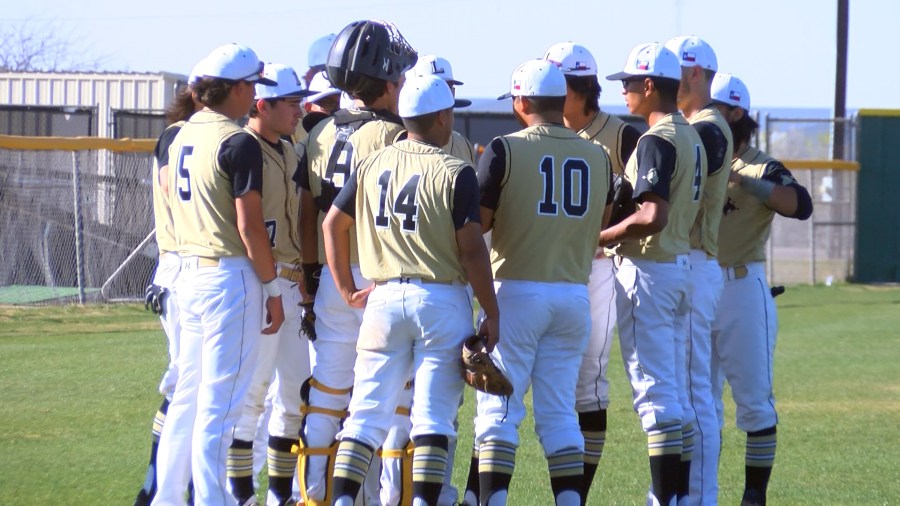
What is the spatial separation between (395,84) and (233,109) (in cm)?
89

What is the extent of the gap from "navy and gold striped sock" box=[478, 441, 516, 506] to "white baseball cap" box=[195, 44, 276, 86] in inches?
89.0

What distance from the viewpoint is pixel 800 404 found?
11047 millimetres

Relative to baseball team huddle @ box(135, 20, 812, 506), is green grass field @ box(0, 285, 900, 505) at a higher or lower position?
lower

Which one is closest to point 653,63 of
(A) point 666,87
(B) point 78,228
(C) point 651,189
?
(A) point 666,87

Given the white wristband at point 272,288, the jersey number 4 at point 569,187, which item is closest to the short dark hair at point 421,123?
the jersey number 4 at point 569,187

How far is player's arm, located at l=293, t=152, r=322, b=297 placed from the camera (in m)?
6.34

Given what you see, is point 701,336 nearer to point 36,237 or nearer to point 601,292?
point 601,292

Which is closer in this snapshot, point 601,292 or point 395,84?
point 395,84

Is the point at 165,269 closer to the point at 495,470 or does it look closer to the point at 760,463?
the point at 495,470

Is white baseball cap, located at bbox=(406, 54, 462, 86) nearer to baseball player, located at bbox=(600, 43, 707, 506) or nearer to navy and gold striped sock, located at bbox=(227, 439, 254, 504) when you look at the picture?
baseball player, located at bbox=(600, 43, 707, 506)

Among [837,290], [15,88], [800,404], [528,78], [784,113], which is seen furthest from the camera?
[784,113]

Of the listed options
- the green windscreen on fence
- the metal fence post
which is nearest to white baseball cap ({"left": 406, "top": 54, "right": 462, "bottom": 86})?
the metal fence post

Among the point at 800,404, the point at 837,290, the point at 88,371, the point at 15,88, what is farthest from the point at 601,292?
the point at 15,88

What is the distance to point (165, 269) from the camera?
7.10 metres
